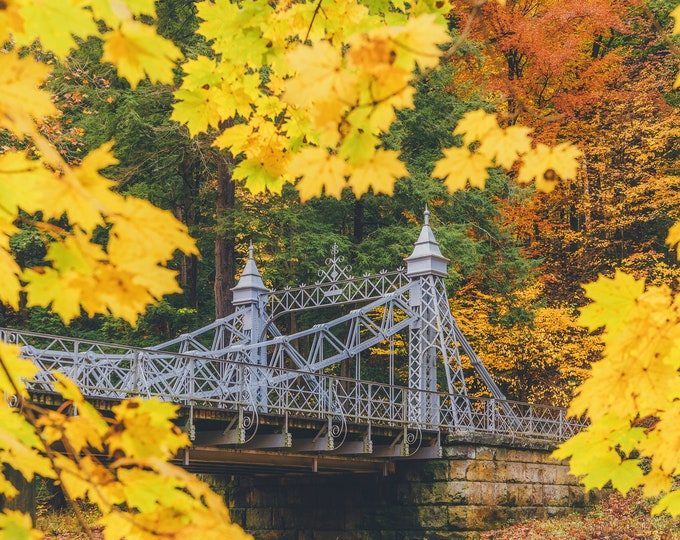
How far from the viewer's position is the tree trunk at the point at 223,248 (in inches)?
766

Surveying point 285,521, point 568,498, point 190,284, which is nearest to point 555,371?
point 568,498

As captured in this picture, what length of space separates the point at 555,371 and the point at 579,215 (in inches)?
209

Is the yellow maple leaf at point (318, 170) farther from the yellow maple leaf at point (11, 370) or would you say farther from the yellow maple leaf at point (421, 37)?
the yellow maple leaf at point (11, 370)

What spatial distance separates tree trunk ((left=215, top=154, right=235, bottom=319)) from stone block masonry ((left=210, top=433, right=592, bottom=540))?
11.9 ft

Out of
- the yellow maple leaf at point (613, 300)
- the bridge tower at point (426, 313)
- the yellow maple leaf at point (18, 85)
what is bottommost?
the yellow maple leaf at point (613, 300)

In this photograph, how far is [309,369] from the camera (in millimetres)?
15852

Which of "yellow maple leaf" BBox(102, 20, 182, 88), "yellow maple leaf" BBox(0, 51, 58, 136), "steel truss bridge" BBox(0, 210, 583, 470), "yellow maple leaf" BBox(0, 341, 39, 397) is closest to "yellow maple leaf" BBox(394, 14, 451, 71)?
"yellow maple leaf" BBox(102, 20, 182, 88)

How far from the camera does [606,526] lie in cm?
1511

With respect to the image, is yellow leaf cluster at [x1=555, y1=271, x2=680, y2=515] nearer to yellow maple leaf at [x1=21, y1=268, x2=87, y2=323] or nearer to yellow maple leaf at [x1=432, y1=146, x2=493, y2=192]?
yellow maple leaf at [x1=432, y1=146, x2=493, y2=192]

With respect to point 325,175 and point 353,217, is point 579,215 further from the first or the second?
point 325,175

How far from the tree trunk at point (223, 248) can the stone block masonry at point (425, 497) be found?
3.62 metres

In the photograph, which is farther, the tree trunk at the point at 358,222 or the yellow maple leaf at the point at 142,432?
the tree trunk at the point at 358,222

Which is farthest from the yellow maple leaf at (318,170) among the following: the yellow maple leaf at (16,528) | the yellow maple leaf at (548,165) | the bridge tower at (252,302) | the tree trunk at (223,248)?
the tree trunk at (223,248)

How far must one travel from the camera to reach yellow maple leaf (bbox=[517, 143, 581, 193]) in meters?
2.83
